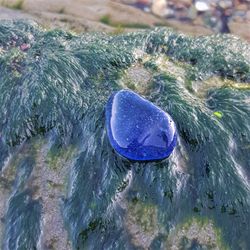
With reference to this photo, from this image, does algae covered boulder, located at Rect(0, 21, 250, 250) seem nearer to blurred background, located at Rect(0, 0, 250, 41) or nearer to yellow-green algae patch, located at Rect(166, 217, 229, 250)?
yellow-green algae patch, located at Rect(166, 217, 229, 250)

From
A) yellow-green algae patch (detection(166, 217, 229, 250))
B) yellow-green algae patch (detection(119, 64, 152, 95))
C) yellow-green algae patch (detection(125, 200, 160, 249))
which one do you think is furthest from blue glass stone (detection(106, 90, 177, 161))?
yellow-green algae patch (detection(166, 217, 229, 250))

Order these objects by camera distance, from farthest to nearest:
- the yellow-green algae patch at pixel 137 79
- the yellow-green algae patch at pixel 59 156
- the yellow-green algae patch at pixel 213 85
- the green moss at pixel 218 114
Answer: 1. the yellow-green algae patch at pixel 213 85
2. the yellow-green algae patch at pixel 137 79
3. the green moss at pixel 218 114
4. the yellow-green algae patch at pixel 59 156

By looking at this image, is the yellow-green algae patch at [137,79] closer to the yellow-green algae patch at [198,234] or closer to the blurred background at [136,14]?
the yellow-green algae patch at [198,234]

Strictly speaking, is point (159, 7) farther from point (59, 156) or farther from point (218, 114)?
point (59, 156)

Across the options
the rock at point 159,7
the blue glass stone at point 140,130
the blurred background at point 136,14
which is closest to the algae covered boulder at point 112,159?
the blue glass stone at point 140,130

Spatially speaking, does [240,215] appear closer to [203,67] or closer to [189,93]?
[189,93]

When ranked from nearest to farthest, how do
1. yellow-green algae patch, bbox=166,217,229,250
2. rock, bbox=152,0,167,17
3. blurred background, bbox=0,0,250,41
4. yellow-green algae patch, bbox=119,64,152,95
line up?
yellow-green algae patch, bbox=166,217,229,250 → yellow-green algae patch, bbox=119,64,152,95 → blurred background, bbox=0,0,250,41 → rock, bbox=152,0,167,17

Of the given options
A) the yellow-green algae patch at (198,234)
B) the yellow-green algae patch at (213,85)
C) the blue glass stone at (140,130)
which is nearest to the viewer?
the yellow-green algae patch at (198,234)
